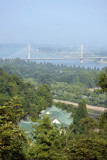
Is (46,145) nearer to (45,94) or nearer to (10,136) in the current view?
(10,136)

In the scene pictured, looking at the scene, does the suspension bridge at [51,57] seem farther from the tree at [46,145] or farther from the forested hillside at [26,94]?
the tree at [46,145]

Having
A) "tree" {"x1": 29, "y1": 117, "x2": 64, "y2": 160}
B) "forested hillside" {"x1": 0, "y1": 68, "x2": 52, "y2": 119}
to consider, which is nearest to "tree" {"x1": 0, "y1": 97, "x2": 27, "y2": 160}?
"tree" {"x1": 29, "y1": 117, "x2": 64, "y2": 160}

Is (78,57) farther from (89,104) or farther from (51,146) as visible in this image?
(51,146)

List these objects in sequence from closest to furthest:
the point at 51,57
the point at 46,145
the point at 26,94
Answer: the point at 46,145 < the point at 26,94 < the point at 51,57

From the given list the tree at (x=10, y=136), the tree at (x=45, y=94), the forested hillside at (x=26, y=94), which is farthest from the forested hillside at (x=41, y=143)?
the tree at (x=45, y=94)

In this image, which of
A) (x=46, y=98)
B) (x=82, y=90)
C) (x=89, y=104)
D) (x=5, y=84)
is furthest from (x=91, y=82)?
(x=5, y=84)

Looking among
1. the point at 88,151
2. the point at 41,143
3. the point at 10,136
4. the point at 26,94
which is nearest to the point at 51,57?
the point at 26,94

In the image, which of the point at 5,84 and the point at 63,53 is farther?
the point at 63,53

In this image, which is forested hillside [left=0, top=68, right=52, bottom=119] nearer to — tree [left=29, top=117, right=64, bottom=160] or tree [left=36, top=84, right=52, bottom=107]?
tree [left=36, top=84, right=52, bottom=107]
